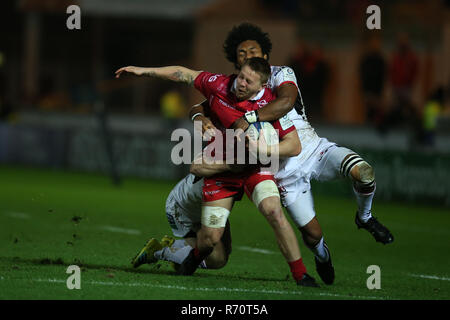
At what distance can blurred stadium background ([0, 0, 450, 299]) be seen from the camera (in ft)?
60.8

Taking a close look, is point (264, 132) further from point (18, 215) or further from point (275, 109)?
point (18, 215)

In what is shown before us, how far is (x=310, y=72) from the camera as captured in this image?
882 inches

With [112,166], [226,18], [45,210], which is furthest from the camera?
[226,18]

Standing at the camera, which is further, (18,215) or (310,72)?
(310,72)

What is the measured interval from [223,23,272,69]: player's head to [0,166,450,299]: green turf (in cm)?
202

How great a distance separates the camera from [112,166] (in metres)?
19.9

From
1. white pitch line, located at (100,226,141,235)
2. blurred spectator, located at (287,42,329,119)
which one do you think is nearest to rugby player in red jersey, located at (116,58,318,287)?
white pitch line, located at (100,226,141,235)

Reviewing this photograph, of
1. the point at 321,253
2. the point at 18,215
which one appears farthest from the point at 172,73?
the point at 18,215

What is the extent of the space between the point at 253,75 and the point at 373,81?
44.9ft

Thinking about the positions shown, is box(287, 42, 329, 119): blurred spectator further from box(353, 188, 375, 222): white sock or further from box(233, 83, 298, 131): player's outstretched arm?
box(233, 83, 298, 131): player's outstretched arm

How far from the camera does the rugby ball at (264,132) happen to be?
8008mm
